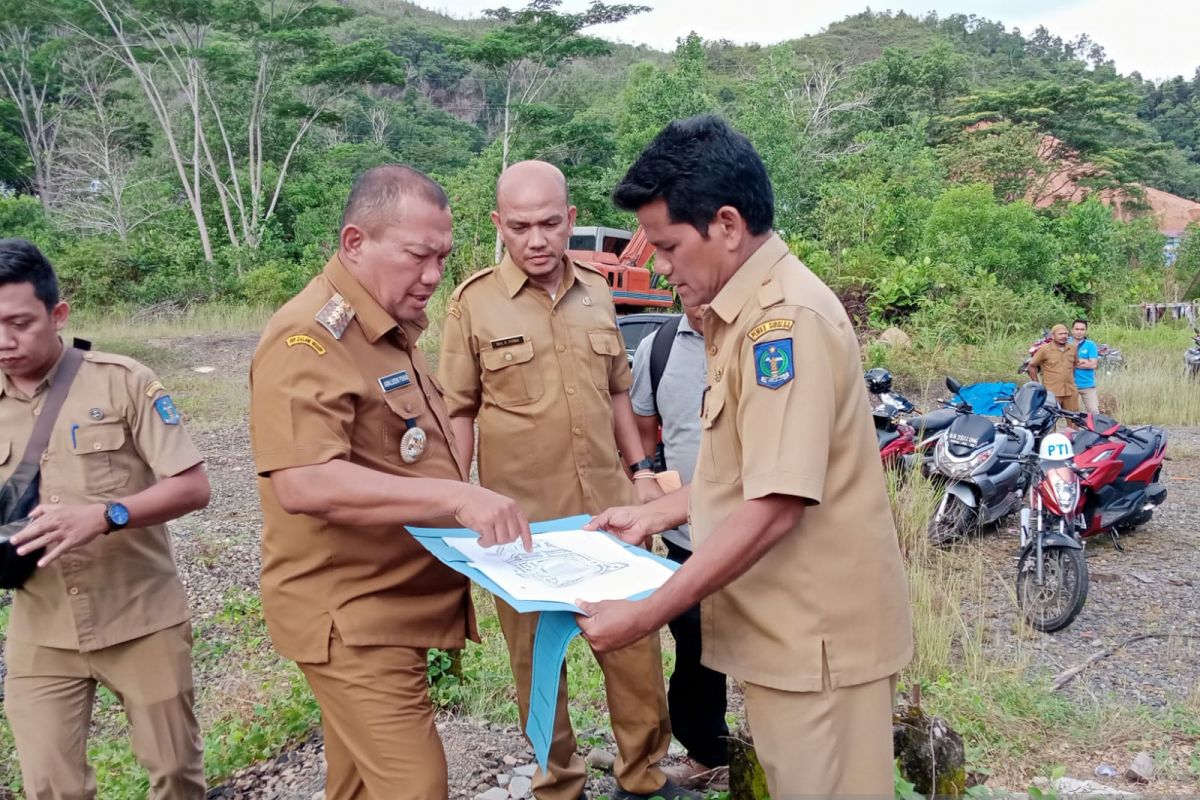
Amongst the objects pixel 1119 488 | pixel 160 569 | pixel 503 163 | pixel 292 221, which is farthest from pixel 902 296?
pixel 292 221

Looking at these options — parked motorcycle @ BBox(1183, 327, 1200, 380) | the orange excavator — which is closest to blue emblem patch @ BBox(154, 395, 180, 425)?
the orange excavator

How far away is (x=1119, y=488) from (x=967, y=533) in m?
1.10

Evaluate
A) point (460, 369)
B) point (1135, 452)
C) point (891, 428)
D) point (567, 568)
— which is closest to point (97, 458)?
point (460, 369)

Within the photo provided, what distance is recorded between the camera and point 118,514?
235cm

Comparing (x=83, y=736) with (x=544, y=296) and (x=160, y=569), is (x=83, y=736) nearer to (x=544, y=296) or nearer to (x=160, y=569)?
(x=160, y=569)

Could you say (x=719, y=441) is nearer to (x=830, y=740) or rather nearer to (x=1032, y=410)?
(x=830, y=740)

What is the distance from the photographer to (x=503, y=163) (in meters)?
22.5

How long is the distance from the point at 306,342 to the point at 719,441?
2.84 feet

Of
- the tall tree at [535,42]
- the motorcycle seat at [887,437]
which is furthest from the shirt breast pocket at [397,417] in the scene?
the tall tree at [535,42]

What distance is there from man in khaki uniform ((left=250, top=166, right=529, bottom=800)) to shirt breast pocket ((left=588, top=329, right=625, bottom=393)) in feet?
3.17

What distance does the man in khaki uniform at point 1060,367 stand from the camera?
33.2ft

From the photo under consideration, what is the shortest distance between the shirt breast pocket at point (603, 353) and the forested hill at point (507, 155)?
39.9ft

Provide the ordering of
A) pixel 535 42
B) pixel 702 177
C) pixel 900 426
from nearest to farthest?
pixel 702 177, pixel 900 426, pixel 535 42

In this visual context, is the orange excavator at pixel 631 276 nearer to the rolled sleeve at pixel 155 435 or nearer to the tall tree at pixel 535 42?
the tall tree at pixel 535 42
